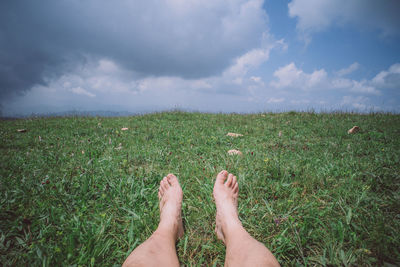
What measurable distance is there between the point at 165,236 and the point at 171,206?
35cm

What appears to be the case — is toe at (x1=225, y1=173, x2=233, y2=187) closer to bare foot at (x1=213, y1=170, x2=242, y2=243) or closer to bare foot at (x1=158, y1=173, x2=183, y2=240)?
bare foot at (x1=213, y1=170, x2=242, y2=243)

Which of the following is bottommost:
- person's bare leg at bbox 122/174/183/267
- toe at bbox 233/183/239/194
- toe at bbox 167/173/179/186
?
person's bare leg at bbox 122/174/183/267

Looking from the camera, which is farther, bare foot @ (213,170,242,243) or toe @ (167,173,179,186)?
toe @ (167,173,179,186)

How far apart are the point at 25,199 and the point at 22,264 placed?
3.02 ft

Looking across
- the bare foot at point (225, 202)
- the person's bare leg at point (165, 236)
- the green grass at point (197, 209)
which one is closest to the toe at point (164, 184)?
the person's bare leg at point (165, 236)

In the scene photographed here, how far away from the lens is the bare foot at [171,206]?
1.75 meters

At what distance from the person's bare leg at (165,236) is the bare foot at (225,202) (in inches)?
16.8

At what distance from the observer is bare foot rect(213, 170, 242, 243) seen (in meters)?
1.77

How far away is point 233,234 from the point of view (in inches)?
64.5

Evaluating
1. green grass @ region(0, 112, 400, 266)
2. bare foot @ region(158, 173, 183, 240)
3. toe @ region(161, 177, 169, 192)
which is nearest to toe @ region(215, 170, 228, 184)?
green grass @ region(0, 112, 400, 266)

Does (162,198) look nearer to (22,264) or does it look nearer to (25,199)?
(22,264)

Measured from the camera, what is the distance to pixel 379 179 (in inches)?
86.9

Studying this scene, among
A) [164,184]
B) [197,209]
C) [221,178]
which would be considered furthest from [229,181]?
[164,184]

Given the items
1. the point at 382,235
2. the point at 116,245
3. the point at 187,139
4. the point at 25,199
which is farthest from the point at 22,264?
the point at 187,139
